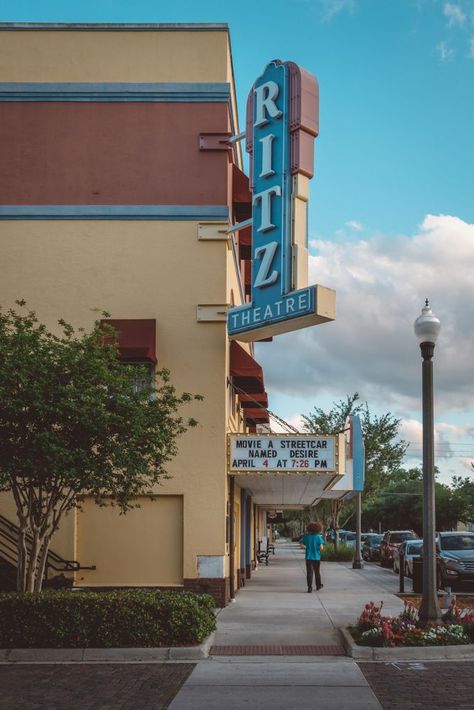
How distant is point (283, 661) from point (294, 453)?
7.04 metres

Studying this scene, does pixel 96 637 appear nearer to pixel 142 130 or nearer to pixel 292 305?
pixel 292 305

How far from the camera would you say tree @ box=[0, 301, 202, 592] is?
13195mm

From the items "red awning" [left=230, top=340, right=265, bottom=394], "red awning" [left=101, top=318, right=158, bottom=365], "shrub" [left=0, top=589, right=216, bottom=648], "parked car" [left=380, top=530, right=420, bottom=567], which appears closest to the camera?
"shrub" [left=0, top=589, right=216, bottom=648]

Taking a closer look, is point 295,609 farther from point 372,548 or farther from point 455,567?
point 372,548

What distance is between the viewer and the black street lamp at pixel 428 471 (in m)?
13.8

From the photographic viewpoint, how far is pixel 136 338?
725 inches

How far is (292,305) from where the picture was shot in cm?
1648

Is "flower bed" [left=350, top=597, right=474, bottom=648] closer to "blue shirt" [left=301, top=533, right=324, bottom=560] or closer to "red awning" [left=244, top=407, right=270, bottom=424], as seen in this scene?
"blue shirt" [left=301, top=533, right=324, bottom=560]

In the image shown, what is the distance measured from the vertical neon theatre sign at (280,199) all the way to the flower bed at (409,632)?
219 inches

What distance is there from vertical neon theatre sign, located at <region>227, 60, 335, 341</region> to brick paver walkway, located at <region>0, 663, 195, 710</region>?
7276 millimetres

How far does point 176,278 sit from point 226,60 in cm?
488

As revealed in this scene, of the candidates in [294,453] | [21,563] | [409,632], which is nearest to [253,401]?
[294,453]

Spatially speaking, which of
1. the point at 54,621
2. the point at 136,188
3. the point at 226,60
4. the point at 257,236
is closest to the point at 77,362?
the point at 54,621

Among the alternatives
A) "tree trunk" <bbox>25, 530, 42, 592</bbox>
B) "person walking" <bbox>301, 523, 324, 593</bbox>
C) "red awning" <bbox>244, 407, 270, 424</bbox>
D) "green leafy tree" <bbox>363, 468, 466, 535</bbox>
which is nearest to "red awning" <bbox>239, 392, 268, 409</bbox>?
"red awning" <bbox>244, 407, 270, 424</bbox>
